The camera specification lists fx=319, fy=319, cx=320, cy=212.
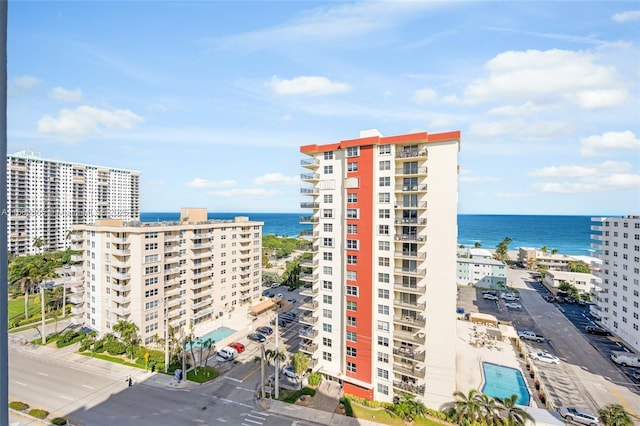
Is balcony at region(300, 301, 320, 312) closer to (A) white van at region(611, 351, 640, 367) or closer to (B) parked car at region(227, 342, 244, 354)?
(B) parked car at region(227, 342, 244, 354)

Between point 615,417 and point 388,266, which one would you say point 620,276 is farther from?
point 388,266

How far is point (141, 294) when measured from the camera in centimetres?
4594

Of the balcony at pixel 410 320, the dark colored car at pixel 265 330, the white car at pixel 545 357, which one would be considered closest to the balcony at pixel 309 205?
the balcony at pixel 410 320

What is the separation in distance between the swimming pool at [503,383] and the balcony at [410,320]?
42.2ft

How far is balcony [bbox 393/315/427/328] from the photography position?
33188mm

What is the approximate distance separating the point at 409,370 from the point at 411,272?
10286 millimetres

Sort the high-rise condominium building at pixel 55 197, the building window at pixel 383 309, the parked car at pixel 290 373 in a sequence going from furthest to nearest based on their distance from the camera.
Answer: the high-rise condominium building at pixel 55 197
the parked car at pixel 290 373
the building window at pixel 383 309

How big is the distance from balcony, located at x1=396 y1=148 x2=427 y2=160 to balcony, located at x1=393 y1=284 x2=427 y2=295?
13390 millimetres

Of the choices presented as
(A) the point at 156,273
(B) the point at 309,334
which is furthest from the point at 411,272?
(A) the point at 156,273

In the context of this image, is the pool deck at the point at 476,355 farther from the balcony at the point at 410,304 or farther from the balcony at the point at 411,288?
the balcony at the point at 411,288

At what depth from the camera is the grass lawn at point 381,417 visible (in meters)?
31.0

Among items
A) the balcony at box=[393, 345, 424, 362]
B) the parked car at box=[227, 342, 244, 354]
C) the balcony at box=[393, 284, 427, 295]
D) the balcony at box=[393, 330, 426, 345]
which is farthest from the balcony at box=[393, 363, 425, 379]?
the parked car at box=[227, 342, 244, 354]

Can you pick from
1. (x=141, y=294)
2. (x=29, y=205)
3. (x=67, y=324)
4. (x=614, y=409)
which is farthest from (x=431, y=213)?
Result: (x=29, y=205)

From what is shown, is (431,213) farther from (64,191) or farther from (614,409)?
(64,191)
